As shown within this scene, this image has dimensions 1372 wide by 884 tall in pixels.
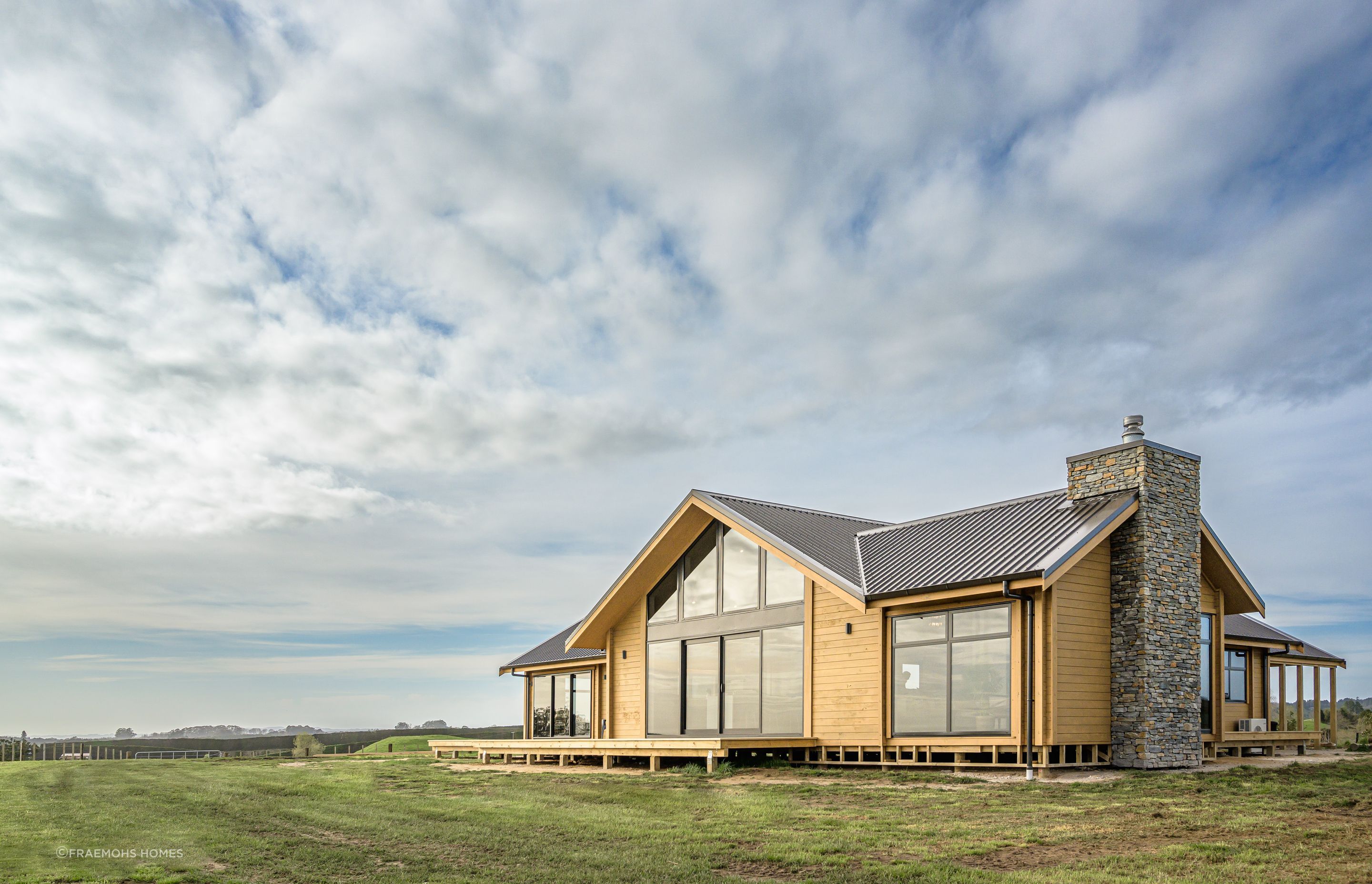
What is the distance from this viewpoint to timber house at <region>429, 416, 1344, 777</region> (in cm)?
1291

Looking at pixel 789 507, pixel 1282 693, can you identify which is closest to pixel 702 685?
pixel 789 507

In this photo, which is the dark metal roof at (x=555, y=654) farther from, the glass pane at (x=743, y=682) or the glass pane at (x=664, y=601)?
the glass pane at (x=743, y=682)

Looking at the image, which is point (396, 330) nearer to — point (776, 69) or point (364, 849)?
point (776, 69)

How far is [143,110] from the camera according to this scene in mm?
13430

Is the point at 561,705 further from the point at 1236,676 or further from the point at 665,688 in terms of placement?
the point at 1236,676

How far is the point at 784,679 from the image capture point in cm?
1628

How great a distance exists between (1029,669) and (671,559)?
8.47 meters

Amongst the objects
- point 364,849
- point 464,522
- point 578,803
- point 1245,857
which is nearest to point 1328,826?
point 1245,857

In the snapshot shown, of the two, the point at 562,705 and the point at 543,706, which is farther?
the point at 543,706

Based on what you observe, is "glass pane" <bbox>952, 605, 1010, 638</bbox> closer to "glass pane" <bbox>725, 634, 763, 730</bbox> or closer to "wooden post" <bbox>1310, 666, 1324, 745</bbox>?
"glass pane" <bbox>725, 634, 763, 730</bbox>

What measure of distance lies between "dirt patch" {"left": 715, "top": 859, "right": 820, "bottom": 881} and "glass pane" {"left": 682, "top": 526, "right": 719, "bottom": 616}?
454 inches

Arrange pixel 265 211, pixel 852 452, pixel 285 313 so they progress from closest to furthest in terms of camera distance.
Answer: pixel 265 211 < pixel 285 313 < pixel 852 452

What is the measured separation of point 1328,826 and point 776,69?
37.0 ft

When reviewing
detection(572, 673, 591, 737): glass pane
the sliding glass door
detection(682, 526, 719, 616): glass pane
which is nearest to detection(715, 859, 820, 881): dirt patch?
the sliding glass door
